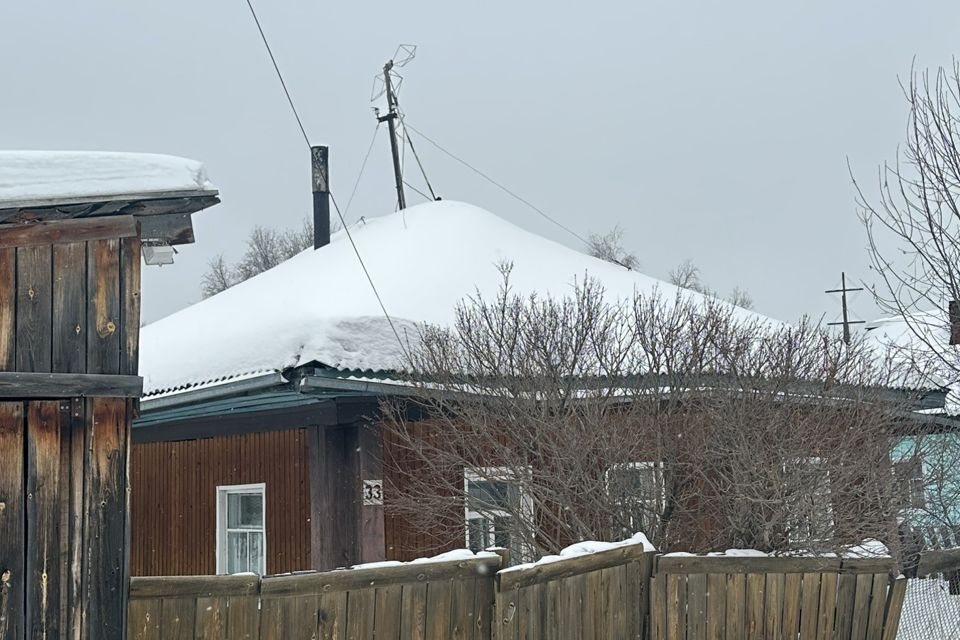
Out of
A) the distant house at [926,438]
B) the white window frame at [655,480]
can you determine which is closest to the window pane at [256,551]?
the white window frame at [655,480]

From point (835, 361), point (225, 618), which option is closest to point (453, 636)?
point (225, 618)

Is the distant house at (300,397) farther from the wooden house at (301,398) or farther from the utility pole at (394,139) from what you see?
the utility pole at (394,139)

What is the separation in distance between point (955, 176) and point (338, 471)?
17.8ft

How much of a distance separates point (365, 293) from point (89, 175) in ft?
20.7

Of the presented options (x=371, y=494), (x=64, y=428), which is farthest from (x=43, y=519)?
(x=371, y=494)

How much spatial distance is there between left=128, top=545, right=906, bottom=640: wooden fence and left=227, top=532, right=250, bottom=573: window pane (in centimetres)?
545

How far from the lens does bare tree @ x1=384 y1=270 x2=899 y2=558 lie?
7.77m

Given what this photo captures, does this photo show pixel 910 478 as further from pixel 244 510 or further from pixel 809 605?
pixel 244 510

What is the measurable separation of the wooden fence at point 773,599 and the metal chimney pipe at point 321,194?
10.2 meters

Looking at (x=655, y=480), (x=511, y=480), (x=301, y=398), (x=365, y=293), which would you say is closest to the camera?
(x=655, y=480)

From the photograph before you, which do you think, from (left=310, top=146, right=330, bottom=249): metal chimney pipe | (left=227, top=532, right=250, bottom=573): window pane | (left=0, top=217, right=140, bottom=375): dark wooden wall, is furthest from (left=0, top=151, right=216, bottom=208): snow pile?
(left=310, top=146, right=330, bottom=249): metal chimney pipe

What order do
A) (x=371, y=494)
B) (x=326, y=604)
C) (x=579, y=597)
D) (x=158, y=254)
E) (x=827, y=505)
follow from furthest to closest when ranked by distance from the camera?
(x=371, y=494)
(x=827, y=505)
(x=158, y=254)
(x=579, y=597)
(x=326, y=604)

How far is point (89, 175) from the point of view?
5195 millimetres

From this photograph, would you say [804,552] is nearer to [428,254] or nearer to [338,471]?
[338,471]
